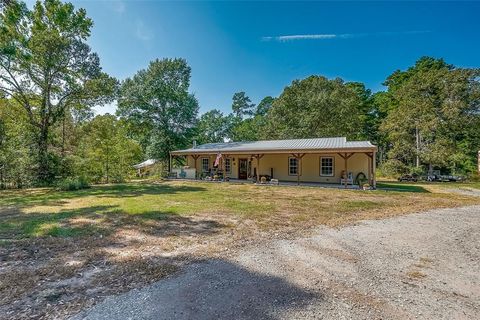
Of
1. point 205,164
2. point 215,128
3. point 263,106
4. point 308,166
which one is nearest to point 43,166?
point 205,164

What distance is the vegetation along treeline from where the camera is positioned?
1409cm

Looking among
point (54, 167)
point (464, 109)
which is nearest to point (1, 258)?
point (54, 167)

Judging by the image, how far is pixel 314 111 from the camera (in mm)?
24453

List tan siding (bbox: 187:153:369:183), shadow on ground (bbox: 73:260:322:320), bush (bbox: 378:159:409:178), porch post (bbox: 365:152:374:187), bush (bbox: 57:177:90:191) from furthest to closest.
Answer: bush (bbox: 378:159:409:178)
tan siding (bbox: 187:153:369:183)
porch post (bbox: 365:152:374:187)
bush (bbox: 57:177:90:191)
shadow on ground (bbox: 73:260:322:320)

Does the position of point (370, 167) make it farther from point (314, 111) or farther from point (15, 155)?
point (15, 155)

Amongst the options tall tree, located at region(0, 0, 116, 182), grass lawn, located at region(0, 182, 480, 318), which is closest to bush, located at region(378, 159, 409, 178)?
grass lawn, located at region(0, 182, 480, 318)

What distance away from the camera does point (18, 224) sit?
19.6 ft

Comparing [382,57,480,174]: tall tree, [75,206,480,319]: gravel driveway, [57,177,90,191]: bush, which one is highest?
[382,57,480,174]: tall tree

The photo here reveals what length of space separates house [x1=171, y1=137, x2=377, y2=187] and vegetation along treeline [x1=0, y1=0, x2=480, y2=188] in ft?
22.2

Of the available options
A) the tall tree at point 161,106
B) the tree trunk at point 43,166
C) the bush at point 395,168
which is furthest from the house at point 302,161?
the tree trunk at point 43,166

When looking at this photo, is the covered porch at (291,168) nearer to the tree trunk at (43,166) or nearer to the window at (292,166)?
the window at (292,166)

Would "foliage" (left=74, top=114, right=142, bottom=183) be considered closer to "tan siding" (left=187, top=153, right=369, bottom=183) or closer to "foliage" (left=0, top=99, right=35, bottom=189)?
"foliage" (left=0, top=99, right=35, bottom=189)

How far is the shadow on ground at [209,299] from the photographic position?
96.1 inches

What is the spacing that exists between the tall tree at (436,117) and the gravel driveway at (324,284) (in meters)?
18.1
